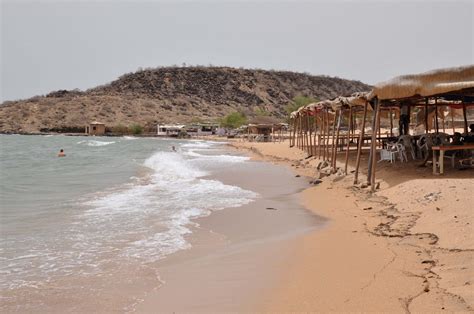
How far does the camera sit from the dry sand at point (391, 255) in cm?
429

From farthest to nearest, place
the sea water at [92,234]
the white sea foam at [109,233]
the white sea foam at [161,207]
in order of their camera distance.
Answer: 1. the white sea foam at [161,207]
2. the white sea foam at [109,233]
3. the sea water at [92,234]

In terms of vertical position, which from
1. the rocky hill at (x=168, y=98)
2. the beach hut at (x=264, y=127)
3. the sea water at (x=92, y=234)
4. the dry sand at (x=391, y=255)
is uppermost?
the rocky hill at (x=168, y=98)

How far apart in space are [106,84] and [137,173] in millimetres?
103349

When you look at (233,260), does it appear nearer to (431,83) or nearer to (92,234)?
(92,234)

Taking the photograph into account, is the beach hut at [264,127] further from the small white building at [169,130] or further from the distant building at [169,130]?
the small white building at [169,130]

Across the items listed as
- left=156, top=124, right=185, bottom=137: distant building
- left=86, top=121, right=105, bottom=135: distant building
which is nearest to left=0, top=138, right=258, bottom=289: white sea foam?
left=156, top=124, right=185, bottom=137: distant building

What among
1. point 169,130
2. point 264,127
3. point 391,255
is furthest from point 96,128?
point 391,255

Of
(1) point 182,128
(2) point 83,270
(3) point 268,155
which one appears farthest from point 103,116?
(2) point 83,270

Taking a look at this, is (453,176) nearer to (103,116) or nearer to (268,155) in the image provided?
(268,155)

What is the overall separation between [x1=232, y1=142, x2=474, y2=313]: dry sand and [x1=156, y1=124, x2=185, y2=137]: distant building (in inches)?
2423

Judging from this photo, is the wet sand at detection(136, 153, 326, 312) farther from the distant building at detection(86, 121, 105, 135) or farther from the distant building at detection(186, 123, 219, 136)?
the distant building at detection(86, 121, 105, 135)

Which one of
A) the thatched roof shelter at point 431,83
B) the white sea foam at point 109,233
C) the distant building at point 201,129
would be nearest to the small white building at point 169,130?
the distant building at point 201,129

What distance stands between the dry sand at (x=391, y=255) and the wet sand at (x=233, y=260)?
0.24 metres

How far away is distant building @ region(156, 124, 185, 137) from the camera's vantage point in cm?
7059
